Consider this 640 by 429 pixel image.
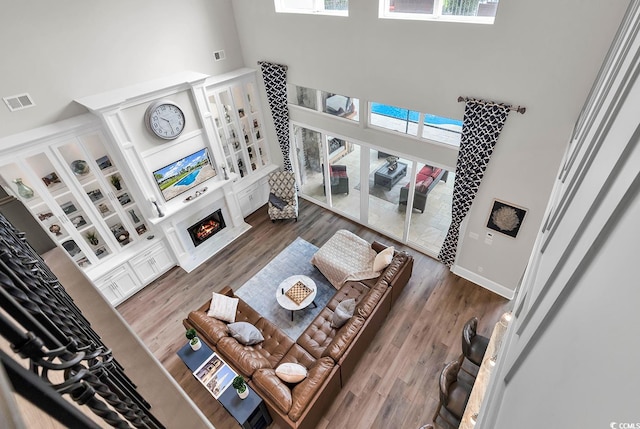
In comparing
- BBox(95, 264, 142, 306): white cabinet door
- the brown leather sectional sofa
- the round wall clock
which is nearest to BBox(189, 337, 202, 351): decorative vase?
the brown leather sectional sofa

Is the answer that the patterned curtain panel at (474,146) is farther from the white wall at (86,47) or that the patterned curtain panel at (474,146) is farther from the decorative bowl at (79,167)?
the decorative bowl at (79,167)

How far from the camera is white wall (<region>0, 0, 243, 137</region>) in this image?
13.6ft

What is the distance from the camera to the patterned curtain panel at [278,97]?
6223mm

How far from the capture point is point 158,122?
5.13 meters

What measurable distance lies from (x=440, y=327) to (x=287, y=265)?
292 centimetres

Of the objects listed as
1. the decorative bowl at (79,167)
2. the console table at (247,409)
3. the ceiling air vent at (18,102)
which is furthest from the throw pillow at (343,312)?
the ceiling air vent at (18,102)

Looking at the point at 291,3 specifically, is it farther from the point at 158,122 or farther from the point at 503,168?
the point at 503,168

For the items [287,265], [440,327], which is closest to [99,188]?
[287,265]

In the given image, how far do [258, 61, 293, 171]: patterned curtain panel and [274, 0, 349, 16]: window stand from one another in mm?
943

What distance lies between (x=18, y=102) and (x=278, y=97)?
398 cm

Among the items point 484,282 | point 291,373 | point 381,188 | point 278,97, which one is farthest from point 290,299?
point 278,97

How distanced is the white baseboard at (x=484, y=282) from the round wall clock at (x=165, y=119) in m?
5.37

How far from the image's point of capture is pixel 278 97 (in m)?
6.55

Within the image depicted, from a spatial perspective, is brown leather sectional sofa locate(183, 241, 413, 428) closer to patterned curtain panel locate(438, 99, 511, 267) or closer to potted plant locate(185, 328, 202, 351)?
potted plant locate(185, 328, 202, 351)
